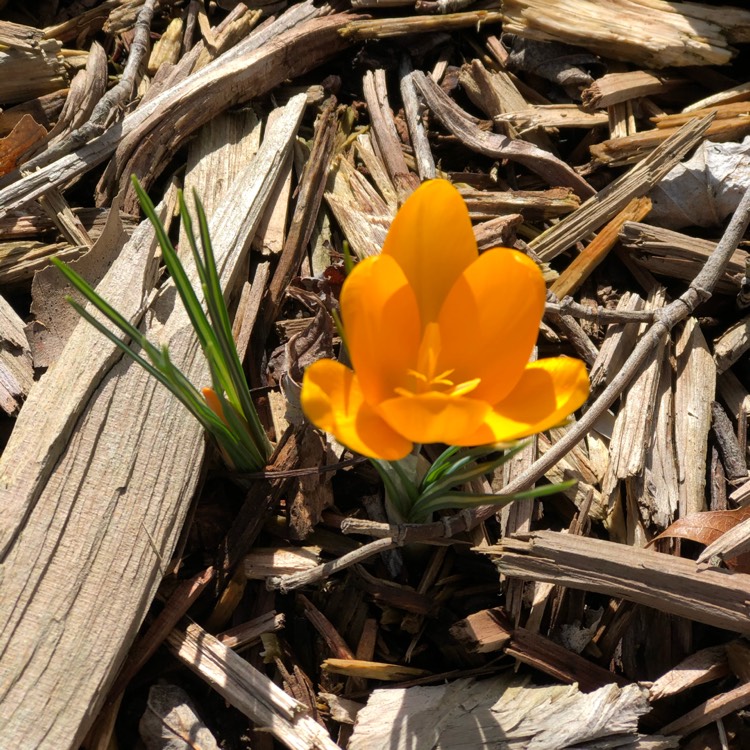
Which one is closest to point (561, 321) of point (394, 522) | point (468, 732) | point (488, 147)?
point (488, 147)

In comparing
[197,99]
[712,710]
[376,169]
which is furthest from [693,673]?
[197,99]

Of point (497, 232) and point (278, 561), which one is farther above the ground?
point (497, 232)

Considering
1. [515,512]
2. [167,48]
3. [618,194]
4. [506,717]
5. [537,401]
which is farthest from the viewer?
[167,48]

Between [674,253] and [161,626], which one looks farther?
[674,253]

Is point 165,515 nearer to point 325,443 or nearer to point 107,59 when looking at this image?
point 325,443

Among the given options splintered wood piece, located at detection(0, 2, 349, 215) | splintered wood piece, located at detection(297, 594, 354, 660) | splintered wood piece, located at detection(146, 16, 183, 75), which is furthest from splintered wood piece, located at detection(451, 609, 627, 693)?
splintered wood piece, located at detection(146, 16, 183, 75)

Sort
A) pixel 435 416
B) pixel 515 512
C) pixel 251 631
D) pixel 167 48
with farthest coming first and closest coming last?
1. pixel 167 48
2. pixel 515 512
3. pixel 251 631
4. pixel 435 416

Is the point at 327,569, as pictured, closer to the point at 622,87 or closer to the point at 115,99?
the point at 115,99
